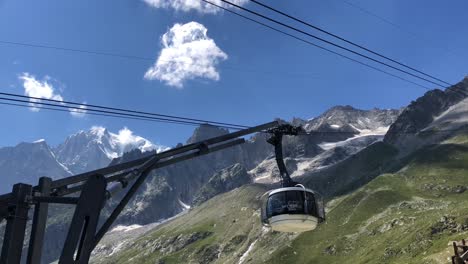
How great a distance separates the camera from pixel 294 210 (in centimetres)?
2214

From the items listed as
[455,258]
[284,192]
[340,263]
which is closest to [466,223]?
[340,263]

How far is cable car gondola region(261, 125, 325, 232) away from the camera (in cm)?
2220

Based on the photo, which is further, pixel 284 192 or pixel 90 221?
pixel 284 192

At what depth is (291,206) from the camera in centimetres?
2225

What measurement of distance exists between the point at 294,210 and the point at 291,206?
23 cm

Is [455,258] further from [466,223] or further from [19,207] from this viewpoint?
[466,223]

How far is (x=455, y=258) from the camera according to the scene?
36375 millimetres

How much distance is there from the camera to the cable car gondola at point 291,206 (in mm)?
22203

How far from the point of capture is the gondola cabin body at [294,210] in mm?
22188

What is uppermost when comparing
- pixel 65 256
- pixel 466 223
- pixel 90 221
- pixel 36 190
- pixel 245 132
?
pixel 466 223

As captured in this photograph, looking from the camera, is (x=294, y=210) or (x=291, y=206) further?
(x=291, y=206)

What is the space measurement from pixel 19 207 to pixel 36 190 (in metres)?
0.94

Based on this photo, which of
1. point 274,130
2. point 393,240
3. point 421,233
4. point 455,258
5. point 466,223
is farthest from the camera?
point 393,240

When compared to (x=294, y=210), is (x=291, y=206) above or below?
above
